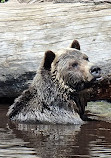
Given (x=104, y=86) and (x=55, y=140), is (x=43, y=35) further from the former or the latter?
(x=55, y=140)

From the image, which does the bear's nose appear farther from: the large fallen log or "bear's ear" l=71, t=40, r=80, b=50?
the large fallen log

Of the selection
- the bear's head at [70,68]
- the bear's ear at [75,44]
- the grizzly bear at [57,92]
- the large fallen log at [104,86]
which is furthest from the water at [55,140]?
the bear's ear at [75,44]

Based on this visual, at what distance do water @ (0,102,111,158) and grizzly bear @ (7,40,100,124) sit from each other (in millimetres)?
322

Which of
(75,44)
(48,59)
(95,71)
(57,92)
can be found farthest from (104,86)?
(95,71)

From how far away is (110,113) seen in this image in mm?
11133

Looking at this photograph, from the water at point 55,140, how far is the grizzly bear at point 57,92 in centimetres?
32

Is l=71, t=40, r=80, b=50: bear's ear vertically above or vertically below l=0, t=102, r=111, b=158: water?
above

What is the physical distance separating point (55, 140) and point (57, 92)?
2.45 metres

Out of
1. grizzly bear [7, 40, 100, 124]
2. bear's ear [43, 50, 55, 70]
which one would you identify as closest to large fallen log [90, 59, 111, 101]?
grizzly bear [7, 40, 100, 124]

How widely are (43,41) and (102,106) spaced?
1.82 m

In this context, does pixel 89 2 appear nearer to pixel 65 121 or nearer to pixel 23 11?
pixel 23 11

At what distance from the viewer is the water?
6.78 m

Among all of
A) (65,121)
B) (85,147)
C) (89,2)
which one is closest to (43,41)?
(89,2)

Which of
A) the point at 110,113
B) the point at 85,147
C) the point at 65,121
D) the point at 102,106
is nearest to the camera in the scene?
the point at 85,147
